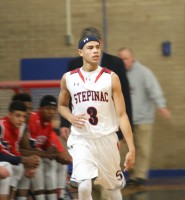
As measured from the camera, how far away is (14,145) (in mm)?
8477

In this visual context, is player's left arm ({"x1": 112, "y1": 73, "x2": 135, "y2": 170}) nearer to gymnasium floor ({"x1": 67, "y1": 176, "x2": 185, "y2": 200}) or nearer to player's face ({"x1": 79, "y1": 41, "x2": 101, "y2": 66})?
player's face ({"x1": 79, "y1": 41, "x2": 101, "y2": 66})

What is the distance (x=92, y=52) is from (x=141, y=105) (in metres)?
4.26

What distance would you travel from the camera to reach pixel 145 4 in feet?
42.2

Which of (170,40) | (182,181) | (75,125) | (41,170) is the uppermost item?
Answer: (170,40)

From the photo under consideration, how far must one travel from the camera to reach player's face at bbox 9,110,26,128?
8305 millimetres

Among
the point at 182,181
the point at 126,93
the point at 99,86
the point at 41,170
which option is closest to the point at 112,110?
the point at 99,86

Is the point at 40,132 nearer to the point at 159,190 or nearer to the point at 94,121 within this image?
the point at 94,121

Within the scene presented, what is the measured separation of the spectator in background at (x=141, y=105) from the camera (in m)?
11.5

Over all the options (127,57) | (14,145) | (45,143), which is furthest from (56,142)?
(127,57)

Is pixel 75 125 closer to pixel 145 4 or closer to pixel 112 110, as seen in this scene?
pixel 112 110

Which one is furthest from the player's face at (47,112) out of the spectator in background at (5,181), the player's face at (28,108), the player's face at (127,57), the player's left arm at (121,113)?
the player's face at (127,57)

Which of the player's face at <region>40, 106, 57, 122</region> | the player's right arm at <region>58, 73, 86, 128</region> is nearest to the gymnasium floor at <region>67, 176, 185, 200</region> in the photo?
the player's face at <region>40, 106, 57, 122</region>

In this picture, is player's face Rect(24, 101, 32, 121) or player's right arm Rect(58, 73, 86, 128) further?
player's face Rect(24, 101, 32, 121)

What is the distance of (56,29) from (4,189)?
525 cm
